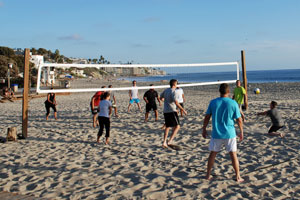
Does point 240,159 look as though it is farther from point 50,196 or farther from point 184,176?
point 50,196

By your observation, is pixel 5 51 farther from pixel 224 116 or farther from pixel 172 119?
pixel 224 116

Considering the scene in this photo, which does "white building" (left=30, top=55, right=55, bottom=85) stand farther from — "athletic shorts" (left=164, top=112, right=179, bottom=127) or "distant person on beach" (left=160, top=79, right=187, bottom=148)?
"athletic shorts" (left=164, top=112, right=179, bottom=127)

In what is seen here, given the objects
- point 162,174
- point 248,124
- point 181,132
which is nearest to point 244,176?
point 162,174

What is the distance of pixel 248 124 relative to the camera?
8.56 meters

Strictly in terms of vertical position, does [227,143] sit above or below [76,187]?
above

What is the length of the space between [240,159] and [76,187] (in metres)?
3.00

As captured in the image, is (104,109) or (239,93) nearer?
(104,109)

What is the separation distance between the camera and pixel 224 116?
154 inches

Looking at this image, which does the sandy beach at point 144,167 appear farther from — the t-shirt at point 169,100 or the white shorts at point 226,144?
the t-shirt at point 169,100

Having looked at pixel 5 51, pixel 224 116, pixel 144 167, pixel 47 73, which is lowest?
pixel 144 167

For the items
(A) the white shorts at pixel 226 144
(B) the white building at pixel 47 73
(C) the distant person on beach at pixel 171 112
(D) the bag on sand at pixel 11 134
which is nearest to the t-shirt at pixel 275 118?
(C) the distant person on beach at pixel 171 112

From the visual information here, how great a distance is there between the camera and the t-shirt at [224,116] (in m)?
3.89

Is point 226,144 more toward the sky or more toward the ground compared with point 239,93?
more toward the ground

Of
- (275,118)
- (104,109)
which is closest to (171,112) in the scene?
(104,109)
